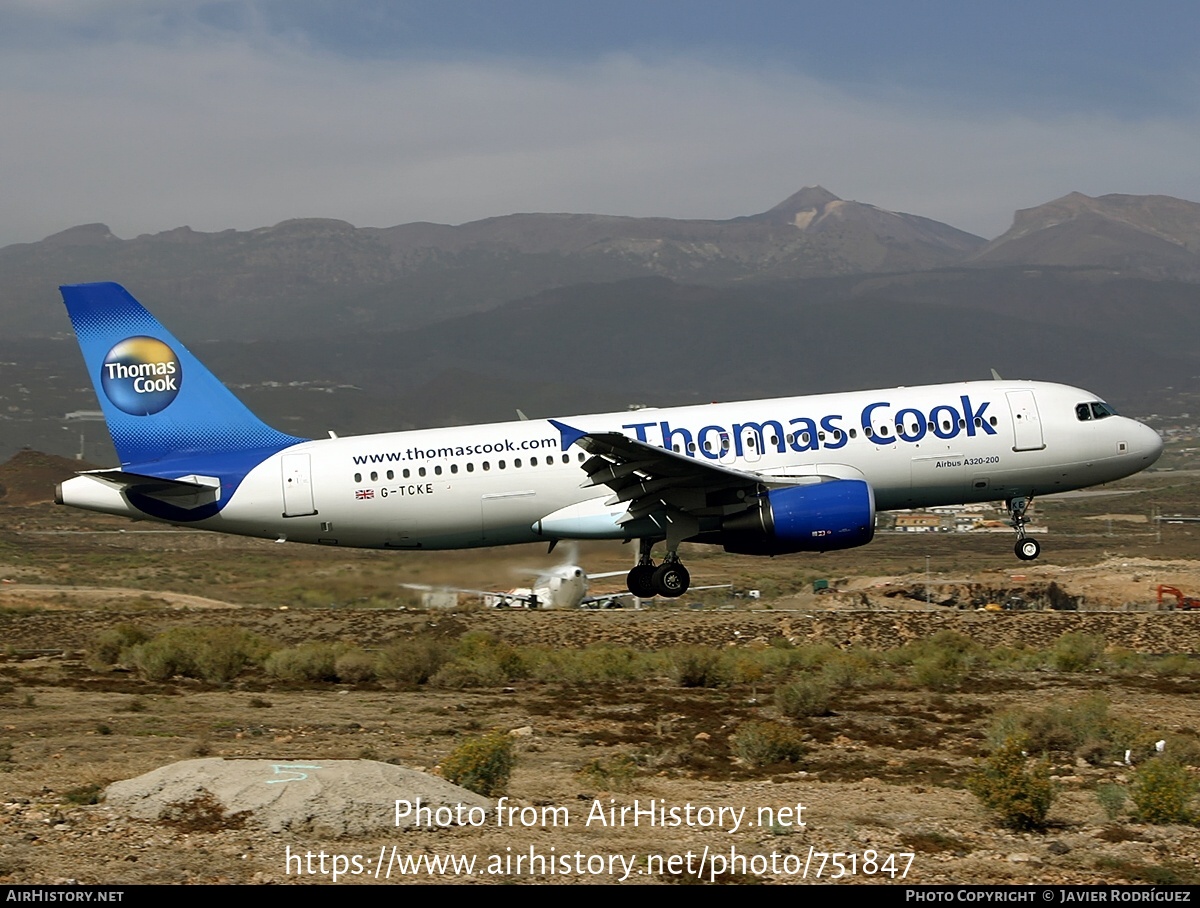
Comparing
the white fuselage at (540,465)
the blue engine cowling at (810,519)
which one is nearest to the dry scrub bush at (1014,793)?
the blue engine cowling at (810,519)

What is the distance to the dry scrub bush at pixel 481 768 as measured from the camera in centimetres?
1758

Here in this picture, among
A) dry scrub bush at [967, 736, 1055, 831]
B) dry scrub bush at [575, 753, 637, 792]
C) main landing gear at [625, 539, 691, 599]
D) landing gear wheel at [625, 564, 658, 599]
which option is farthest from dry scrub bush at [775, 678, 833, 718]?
dry scrub bush at [967, 736, 1055, 831]

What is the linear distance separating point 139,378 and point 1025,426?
810 inches

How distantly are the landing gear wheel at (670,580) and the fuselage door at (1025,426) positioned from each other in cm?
825

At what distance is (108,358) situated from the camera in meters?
32.2

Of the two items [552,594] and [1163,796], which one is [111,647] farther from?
[1163,796]

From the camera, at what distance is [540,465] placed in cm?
3116

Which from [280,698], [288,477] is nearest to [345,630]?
[288,477]

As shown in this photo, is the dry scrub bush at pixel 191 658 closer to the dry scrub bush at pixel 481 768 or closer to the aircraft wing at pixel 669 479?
the aircraft wing at pixel 669 479

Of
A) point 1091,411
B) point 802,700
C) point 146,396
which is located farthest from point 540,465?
point 1091,411

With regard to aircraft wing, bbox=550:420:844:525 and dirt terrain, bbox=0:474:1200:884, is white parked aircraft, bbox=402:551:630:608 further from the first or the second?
aircraft wing, bbox=550:420:844:525

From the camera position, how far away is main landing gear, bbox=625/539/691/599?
104 feet

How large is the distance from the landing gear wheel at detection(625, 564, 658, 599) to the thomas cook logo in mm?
11446

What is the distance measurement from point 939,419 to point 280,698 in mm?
15691
